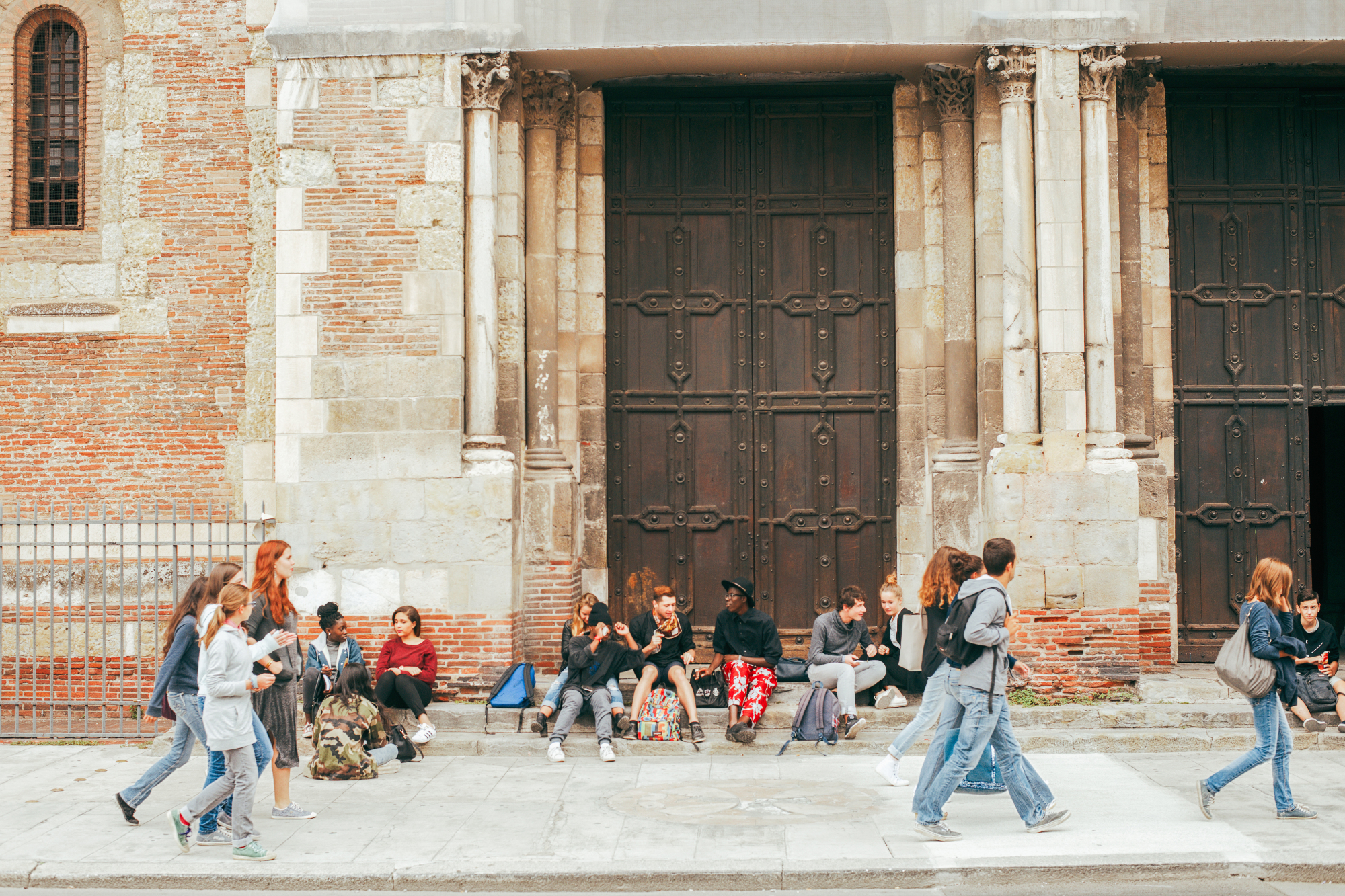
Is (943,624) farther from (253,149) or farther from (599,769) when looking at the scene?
(253,149)

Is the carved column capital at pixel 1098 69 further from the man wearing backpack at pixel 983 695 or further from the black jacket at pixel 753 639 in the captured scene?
the man wearing backpack at pixel 983 695

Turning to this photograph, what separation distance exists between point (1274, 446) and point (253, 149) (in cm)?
1062

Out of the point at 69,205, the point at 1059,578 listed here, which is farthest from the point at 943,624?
the point at 69,205

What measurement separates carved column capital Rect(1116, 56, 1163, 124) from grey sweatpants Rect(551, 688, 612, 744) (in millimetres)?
7346

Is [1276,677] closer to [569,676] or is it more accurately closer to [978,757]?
[978,757]

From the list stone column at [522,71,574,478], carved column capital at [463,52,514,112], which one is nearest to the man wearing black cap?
stone column at [522,71,574,478]

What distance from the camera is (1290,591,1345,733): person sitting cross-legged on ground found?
389 inches

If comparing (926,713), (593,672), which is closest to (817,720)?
(926,713)

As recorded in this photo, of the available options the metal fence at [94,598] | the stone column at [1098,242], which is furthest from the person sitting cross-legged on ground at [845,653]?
the metal fence at [94,598]

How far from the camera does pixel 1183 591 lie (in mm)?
12438

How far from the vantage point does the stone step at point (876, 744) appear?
9875 millimetres

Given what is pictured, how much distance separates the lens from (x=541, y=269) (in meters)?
12.1

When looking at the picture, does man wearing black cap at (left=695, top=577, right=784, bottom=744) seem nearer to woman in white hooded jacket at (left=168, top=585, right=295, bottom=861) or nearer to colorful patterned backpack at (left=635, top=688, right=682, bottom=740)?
colorful patterned backpack at (left=635, top=688, right=682, bottom=740)

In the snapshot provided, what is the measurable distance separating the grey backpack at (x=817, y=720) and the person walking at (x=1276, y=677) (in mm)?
3035
